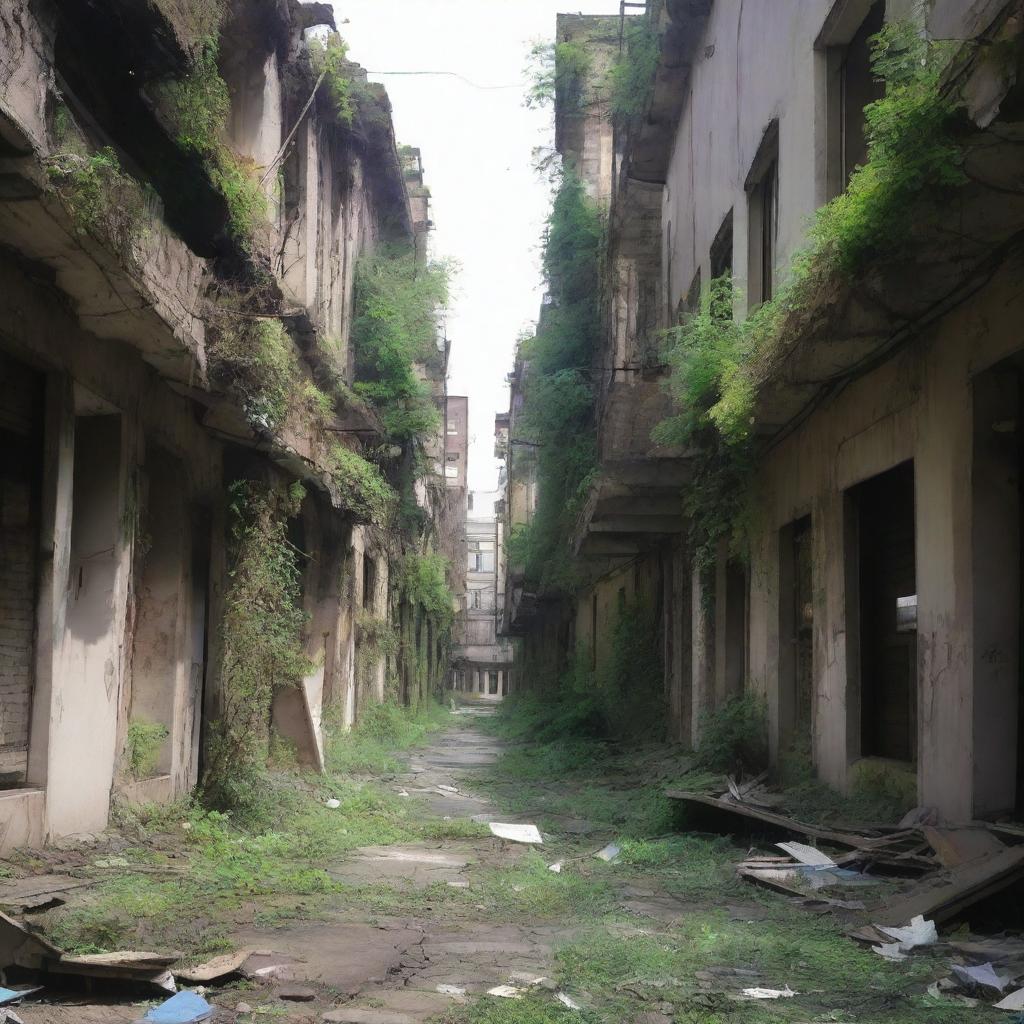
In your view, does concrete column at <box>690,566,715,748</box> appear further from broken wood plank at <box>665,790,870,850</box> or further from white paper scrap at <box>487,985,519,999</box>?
white paper scrap at <box>487,985,519,999</box>

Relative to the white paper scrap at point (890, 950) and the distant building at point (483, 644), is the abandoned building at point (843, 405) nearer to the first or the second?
the white paper scrap at point (890, 950)

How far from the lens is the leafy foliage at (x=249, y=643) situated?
1005cm

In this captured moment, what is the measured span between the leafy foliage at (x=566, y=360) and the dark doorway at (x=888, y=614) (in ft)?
31.7

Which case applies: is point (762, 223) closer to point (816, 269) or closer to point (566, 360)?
point (816, 269)

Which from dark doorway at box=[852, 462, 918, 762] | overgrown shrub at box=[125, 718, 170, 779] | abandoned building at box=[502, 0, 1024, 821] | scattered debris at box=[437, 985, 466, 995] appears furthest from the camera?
overgrown shrub at box=[125, 718, 170, 779]

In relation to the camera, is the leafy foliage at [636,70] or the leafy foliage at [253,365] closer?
the leafy foliage at [253,365]

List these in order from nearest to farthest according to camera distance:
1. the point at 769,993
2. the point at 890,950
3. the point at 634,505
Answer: the point at 769,993
the point at 890,950
the point at 634,505

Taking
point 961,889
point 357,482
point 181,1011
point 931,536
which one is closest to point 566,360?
point 357,482

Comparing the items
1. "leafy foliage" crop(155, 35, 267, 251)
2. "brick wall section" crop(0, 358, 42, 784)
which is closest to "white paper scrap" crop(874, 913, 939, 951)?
"brick wall section" crop(0, 358, 42, 784)

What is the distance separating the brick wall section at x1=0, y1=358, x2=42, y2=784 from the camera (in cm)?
713

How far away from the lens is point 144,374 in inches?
348

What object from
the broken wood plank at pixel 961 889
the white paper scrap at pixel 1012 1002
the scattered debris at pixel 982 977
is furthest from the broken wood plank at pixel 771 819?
the white paper scrap at pixel 1012 1002

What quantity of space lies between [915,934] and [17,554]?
5.53 meters

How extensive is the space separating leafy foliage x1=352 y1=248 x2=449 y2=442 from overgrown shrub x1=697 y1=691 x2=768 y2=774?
345 inches
